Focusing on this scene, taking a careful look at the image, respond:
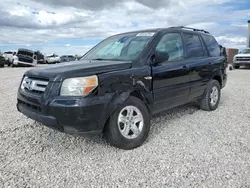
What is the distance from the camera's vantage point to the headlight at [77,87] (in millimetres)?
2736

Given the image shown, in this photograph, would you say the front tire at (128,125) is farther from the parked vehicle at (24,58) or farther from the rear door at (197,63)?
the parked vehicle at (24,58)

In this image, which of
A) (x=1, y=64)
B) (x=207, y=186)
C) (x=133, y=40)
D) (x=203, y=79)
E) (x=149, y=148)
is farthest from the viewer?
(x=1, y=64)

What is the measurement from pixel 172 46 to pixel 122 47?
91cm

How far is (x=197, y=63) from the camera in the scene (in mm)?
4504

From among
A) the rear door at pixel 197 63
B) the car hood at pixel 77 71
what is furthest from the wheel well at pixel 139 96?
Answer: the rear door at pixel 197 63

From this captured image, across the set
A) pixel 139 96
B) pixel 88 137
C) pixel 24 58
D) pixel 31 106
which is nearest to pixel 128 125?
pixel 139 96

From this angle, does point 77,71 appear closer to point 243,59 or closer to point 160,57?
point 160,57

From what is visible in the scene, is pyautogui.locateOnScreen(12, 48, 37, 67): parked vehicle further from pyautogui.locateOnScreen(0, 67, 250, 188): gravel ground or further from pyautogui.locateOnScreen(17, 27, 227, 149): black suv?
pyautogui.locateOnScreen(17, 27, 227, 149): black suv

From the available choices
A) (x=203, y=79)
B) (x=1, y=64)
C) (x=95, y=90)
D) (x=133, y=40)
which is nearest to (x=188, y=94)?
(x=203, y=79)

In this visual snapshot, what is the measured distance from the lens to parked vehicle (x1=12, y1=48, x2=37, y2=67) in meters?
20.4

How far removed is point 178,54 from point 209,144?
1695 mm

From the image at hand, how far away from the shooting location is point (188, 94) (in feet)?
14.3

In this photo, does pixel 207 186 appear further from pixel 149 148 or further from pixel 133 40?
pixel 133 40

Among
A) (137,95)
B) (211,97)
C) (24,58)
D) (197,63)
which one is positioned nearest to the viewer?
(137,95)
